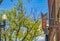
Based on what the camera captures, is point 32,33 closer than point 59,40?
No

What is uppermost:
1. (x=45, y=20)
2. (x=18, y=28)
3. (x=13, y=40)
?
(x=45, y=20)

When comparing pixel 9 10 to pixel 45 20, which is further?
pixel 9 10

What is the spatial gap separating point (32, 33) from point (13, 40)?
2.39 meters

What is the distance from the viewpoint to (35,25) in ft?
Result: 73.6

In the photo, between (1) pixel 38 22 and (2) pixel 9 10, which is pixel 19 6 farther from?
(1) pixel 38 22

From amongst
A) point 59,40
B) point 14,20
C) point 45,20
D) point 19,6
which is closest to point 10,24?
point 14,20

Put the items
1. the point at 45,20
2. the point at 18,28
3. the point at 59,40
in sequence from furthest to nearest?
the point at 18,28, the point at 45,20, the point at 59,40

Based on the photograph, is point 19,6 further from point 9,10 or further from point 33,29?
point 33,29

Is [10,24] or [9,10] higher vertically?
[9,10]

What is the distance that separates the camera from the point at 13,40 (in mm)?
22359

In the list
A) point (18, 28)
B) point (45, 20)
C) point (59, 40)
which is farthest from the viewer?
point (18, 28)

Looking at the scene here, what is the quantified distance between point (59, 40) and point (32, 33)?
8.87 m

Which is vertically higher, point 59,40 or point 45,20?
point 45,20

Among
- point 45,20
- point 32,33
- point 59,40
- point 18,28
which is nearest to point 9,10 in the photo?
point 18,28
